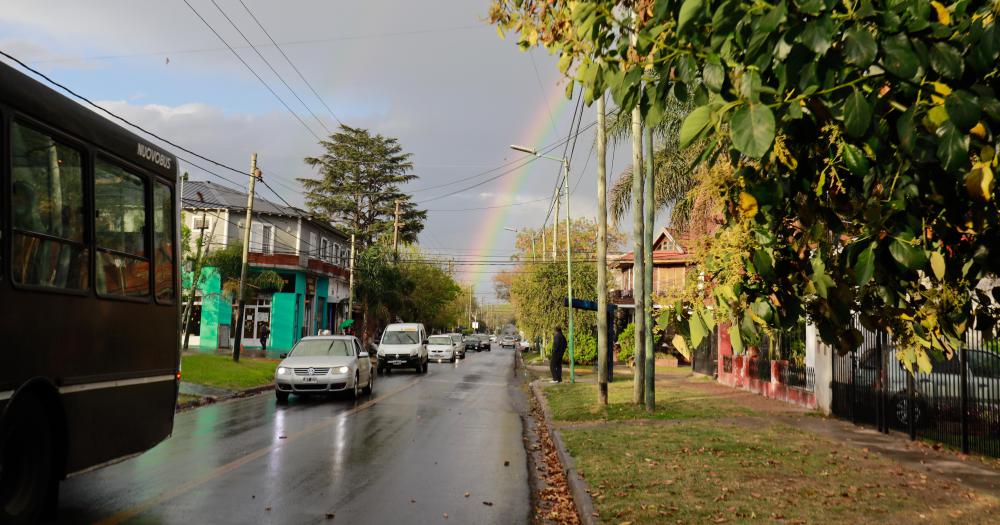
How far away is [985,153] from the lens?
8.23ft

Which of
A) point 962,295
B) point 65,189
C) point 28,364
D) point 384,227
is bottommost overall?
point 28,364

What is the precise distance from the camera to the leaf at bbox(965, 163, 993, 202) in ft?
8.04

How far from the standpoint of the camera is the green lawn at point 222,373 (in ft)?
73.7

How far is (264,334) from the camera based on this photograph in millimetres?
44938

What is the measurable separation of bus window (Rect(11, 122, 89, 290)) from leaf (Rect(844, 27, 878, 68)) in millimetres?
5604

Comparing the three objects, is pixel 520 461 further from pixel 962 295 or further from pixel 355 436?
pixel 962 295

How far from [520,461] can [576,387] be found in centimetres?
1317

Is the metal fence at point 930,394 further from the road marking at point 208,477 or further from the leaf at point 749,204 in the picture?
the road marking at point 208,477

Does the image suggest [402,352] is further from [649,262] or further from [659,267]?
[659,267]

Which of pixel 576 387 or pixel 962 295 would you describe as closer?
pixel 962 295

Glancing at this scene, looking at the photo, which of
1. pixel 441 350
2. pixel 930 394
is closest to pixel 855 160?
pixel 930 394

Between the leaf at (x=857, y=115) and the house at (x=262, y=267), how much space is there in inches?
1761

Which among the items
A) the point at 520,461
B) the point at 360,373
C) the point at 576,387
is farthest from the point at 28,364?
the point at 576,387

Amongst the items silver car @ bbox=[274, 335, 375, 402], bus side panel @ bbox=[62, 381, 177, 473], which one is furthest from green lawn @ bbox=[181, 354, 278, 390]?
bus side panel @ bbox=[62, 381, 177, 473]
